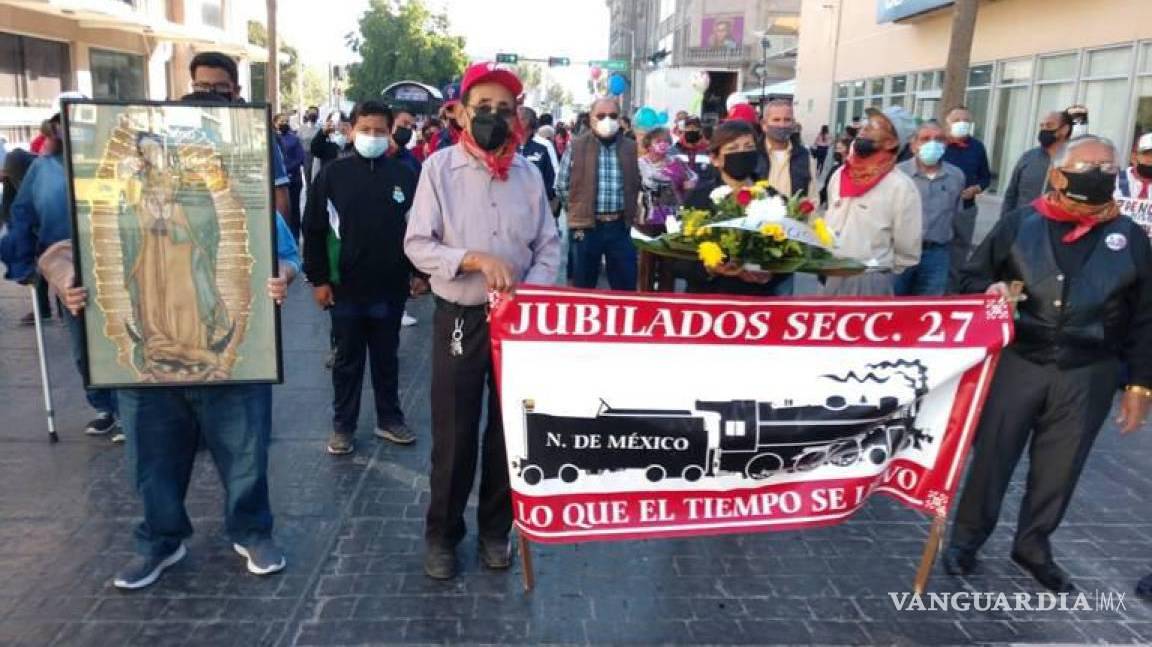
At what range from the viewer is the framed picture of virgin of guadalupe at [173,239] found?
335cm

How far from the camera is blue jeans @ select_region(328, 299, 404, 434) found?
5266 millimetres

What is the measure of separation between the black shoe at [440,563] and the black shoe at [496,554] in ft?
0.52

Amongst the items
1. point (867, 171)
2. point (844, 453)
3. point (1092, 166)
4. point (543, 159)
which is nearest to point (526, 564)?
point (844, 453)

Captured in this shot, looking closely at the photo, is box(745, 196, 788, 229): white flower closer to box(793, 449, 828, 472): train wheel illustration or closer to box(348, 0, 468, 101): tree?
box(793, 449, 828, 472): train wheel illustration

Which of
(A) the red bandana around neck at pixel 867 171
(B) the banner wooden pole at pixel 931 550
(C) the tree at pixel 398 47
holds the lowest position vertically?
(B) the banner wooden pole at pixel 931 550

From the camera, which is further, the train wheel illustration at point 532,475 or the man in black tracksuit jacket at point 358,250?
the man in black tracksuit jacket at point 358,250

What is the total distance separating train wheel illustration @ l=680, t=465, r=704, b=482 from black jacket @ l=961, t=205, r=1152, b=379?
1571 mm

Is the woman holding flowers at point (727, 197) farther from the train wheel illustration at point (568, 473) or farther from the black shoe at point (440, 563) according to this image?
the black shoe at point (440, 563)

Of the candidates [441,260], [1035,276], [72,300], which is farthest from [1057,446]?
[72,300]

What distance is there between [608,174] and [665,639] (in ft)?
16.9

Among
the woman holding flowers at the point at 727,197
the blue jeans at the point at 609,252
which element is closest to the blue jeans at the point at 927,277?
the woman holding flowers at the point at 727,197

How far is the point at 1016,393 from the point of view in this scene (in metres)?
3.92

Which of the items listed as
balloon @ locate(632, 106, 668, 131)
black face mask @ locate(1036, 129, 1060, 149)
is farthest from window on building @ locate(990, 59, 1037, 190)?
balloon @ locate(632, 106, 668, 131)

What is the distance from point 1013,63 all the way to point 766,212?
14.1m
